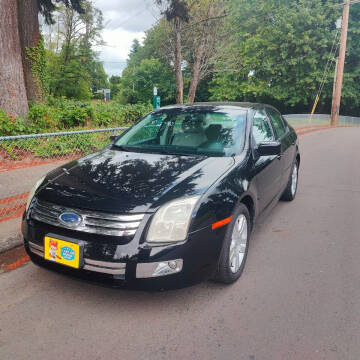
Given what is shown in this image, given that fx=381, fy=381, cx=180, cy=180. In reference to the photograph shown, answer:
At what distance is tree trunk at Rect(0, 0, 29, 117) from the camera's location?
789 centimetres

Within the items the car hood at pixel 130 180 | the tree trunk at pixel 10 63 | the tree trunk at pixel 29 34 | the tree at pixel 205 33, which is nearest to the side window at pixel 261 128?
the car hood at pixel 130 180

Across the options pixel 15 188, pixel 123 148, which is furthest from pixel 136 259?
pixel 15 188

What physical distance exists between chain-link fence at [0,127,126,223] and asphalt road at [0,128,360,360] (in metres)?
1.85

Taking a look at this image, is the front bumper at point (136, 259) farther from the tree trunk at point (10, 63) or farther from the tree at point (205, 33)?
the tree at point (205, 33)

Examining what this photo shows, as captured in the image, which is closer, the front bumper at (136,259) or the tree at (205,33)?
the front bumper at (136,259)

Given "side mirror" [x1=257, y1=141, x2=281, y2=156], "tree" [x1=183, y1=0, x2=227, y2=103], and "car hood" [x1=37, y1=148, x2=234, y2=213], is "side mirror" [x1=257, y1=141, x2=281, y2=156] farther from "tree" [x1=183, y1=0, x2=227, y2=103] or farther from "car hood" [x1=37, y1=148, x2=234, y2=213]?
"tree" [x1=183, y1=0, x2=227, y2=103]

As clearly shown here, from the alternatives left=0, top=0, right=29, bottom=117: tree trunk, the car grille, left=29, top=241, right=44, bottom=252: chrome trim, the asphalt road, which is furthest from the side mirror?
left=0, top=0, right=29, bottom=117: tree trunk

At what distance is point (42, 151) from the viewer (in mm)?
6320

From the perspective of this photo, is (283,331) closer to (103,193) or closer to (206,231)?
(206,231)

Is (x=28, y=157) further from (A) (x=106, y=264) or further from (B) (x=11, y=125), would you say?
(A) (x=106, y=264)

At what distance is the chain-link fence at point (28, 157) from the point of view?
16.5 feet

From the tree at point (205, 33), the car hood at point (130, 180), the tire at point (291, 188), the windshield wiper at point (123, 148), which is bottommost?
the tire at point (291, 188)

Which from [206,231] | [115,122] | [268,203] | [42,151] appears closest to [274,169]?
[268,203]

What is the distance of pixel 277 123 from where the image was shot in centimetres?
526
